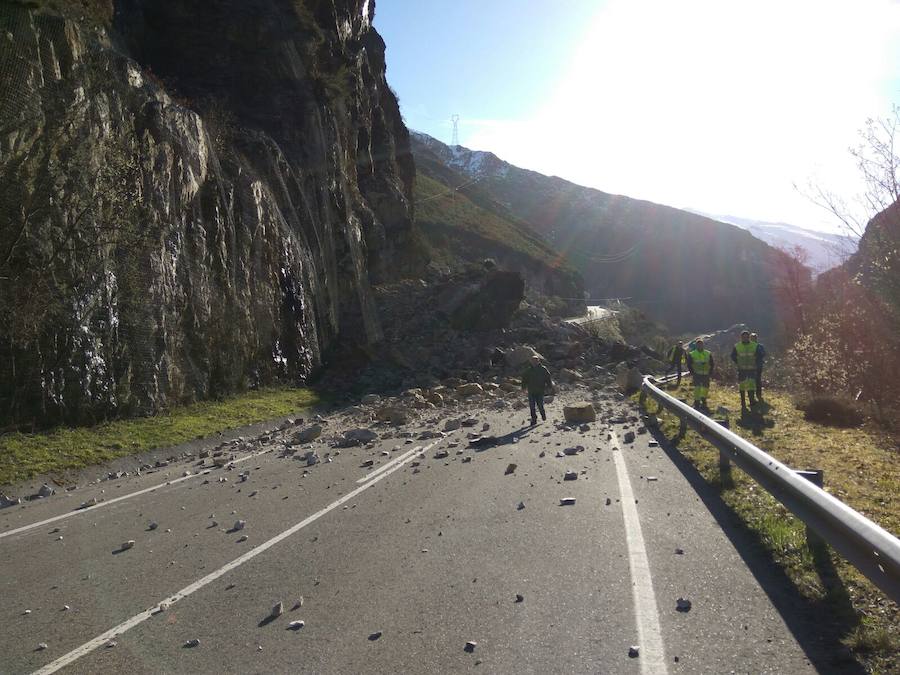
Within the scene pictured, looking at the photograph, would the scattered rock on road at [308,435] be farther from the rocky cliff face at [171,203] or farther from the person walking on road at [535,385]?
the person walking on road at [535,385]

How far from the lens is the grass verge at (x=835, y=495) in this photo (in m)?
3.96

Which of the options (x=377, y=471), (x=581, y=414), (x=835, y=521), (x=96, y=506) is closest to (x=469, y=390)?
(x=581, y=414)

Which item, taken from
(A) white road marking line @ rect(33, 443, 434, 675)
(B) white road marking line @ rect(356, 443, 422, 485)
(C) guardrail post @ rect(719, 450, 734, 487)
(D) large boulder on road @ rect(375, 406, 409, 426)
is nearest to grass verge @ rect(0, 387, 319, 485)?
(D) large boulder on road @ rect(375, 406, 409, 426)

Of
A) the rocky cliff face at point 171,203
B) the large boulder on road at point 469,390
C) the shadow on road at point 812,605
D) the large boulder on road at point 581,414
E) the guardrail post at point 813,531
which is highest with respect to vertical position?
the rocky cliff face at point 171,203

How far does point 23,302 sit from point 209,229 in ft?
26.6

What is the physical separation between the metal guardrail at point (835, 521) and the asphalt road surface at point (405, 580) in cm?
48

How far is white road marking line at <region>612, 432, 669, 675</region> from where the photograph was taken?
12.1 feet

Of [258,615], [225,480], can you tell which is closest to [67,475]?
[225,480]

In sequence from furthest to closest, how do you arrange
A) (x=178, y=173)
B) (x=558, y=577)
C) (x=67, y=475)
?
(x=178, y=173) < (x=67, y=475) < (x=558, y=577)

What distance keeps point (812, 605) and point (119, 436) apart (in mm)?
13050

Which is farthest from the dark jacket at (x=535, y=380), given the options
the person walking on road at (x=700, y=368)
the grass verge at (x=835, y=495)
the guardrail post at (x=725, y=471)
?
the guardrail post at (x=725, y=471)

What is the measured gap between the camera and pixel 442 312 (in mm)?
35531

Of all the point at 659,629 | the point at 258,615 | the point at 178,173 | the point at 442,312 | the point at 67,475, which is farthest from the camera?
the point at 442,312

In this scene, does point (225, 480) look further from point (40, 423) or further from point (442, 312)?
point (442, 312)
